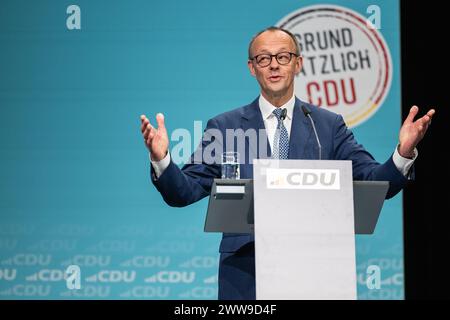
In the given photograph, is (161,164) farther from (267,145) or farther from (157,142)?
(267,145)

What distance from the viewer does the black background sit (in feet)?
16.1

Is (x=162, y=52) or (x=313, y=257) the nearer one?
(x=313, y=257)

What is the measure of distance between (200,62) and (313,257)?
7.80ft

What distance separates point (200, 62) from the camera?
4.88m

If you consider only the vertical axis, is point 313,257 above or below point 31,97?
below

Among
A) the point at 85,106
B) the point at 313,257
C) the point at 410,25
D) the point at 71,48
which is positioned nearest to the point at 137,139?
the point at 85,106

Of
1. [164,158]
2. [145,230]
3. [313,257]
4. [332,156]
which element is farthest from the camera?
[145,230]

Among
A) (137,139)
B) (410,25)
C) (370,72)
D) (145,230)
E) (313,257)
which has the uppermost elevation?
(410,25)

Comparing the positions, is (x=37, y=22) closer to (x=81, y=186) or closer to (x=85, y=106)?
(x=85, y=106)

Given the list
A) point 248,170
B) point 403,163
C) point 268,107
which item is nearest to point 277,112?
point 268,107

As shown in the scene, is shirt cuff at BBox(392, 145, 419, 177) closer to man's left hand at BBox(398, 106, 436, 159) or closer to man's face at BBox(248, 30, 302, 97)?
man's left hand at BBox(398, 106, 436, 159)

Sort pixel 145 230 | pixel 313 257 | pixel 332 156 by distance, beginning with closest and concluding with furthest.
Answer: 1. pixel 313 257
2. pixel 332 156
3. pixel 145 230

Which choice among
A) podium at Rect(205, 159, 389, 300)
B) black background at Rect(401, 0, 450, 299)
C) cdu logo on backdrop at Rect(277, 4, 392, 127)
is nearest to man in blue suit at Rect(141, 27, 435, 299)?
podium at Rect(205, 159, 389, 300)

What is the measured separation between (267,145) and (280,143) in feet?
0.19
